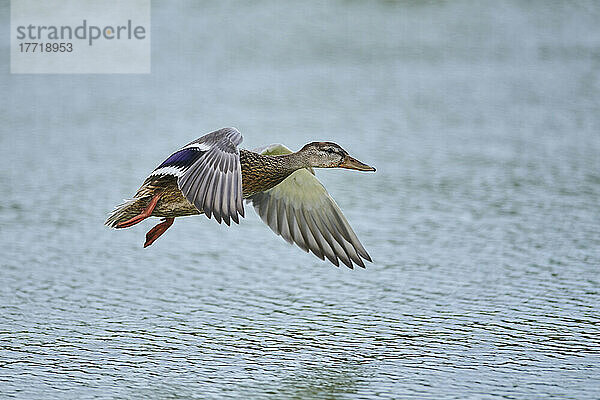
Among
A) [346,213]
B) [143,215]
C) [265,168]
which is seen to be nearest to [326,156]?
[265,168]

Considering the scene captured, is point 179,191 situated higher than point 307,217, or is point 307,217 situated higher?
point 179,191

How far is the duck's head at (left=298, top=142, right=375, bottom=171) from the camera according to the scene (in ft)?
18.0

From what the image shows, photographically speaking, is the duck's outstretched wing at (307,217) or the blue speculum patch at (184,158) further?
the duck's outstretched wing at (307,217)

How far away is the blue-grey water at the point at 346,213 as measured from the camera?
5.01 metres

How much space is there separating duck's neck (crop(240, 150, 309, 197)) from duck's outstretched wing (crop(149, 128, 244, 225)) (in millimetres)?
285

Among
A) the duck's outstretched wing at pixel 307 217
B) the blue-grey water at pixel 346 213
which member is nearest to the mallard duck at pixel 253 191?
the duck's outstretched wing at pixel 307 217

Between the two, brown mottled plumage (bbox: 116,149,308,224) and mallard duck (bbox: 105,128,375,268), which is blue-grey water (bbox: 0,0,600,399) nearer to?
mallard duck (bbox: 105,128,375,268)

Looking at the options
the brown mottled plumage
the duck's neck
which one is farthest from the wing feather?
the duck's neck

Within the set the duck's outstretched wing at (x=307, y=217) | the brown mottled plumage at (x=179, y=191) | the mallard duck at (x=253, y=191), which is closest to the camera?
the mallard duck at (x=253, y=191)

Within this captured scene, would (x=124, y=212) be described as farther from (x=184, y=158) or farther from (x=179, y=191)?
(x=184, y=158)

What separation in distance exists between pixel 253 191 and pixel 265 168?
169mm

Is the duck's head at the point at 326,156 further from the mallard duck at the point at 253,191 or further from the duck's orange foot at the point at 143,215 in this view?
the duck's orange foot at the point at 143,215

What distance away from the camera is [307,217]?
18.9ft

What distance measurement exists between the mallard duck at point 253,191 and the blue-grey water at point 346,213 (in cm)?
45
